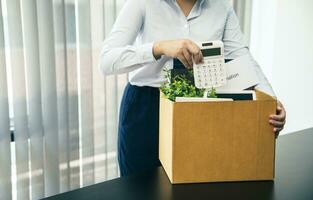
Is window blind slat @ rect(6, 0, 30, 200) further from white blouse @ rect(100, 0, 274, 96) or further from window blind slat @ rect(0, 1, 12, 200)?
white blouse @ rect(100, 0, 274, 96)

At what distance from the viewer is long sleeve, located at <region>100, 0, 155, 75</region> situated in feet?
3.43

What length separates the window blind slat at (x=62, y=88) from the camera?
162cm

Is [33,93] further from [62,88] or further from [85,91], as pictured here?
[85,91]

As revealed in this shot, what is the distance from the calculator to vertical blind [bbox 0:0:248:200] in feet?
3.09

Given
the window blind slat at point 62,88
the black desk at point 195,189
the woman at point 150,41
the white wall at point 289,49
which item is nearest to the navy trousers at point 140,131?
the woman at point 150,41

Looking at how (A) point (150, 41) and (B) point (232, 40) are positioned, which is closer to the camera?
(A) point (150, 41)

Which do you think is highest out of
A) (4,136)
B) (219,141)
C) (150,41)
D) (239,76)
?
(150,41)

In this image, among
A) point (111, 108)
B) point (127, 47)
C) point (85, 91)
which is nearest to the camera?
point (127, 47)

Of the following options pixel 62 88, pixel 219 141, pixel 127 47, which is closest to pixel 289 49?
pixel 62 88

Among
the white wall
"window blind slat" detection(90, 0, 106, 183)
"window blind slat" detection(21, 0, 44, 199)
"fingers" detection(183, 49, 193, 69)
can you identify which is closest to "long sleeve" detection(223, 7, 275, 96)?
"fingers" detection(183, 49, 193, 69)

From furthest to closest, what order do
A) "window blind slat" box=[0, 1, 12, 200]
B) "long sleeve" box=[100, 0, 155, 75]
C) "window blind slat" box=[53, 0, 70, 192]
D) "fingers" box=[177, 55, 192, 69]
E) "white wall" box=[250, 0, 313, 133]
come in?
Answer: "white wall" box=[250, 0, 313, 133] < "window blind slat" box=[53, 0, 70, 192] < "window blind slat" box=[0, 1, 12, 200] < "long sleeve" box=[100, 0, 155, 75] < "fingers" box=[177, 55, 192, 69]

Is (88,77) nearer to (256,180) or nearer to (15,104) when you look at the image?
(15,104)

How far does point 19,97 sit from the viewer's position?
5.14 feet

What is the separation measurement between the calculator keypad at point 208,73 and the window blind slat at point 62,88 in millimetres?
940
